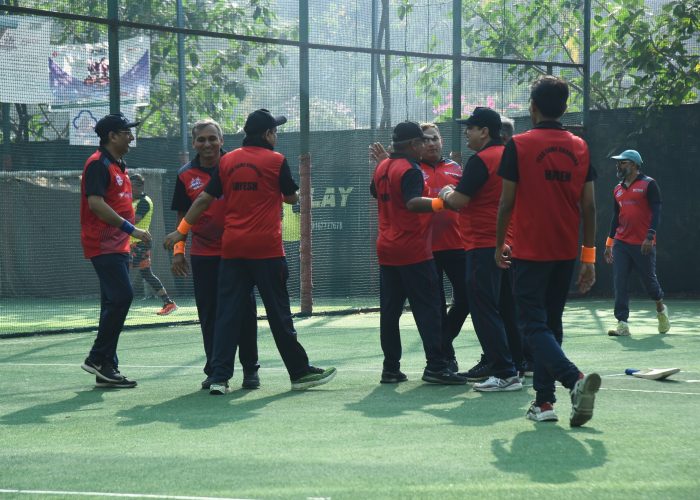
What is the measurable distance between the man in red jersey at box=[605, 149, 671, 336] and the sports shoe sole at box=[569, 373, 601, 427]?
6267mm

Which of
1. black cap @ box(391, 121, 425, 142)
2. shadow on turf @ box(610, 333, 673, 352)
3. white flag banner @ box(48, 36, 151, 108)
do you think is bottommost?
shadow on turf @ box(610, 333, 673, 352)

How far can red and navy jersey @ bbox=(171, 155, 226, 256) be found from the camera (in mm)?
8273

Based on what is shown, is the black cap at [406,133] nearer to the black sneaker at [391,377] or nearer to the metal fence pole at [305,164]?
the black sneaker at [391,377]

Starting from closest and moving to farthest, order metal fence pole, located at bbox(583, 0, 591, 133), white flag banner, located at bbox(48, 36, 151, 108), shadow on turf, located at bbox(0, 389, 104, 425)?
shadow on turf, located at bbox(0, 389, 104, 425) < white flag banner, located at bbox(48, 36, 151, 108) < metal fence pole, located at bbox(583, 0, 591, 133)

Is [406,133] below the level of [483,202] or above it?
above

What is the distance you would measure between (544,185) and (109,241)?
344 centimetres

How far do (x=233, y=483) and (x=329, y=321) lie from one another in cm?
923

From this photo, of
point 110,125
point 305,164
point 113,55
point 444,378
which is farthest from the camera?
point 305,164

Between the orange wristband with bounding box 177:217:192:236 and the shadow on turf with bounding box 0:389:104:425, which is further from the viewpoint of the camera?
the orange wristband with bounding box 177:217:192:236

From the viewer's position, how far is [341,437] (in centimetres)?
599

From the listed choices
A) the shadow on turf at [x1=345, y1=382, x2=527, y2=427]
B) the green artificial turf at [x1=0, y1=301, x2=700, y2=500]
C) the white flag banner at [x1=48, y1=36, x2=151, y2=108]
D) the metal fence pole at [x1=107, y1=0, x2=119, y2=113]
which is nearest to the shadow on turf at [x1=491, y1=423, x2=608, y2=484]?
the green artificial turf at [x1=0, y1=301, x2=700, y2=500]

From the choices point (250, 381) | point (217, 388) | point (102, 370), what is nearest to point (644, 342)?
point (250, 381)

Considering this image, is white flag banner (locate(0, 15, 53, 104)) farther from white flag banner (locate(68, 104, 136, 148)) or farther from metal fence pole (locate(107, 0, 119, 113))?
white flag banner (locate(68, 104, 136, 148))

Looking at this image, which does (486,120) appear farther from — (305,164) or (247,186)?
(305,164)
